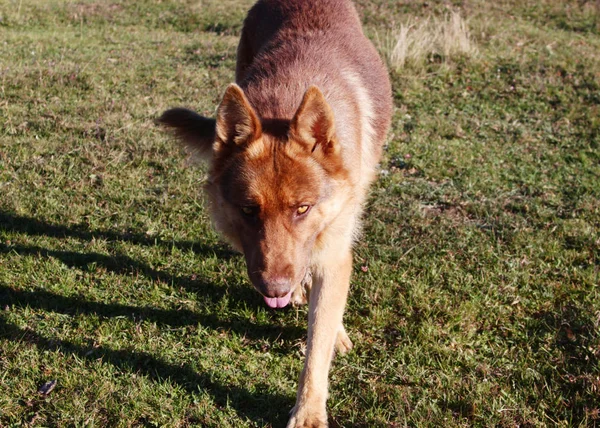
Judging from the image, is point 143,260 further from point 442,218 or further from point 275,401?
point 442,218

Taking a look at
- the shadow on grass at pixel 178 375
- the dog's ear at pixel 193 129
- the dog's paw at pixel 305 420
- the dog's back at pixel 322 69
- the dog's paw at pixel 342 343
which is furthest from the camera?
the dog's ear at pixel 193 129

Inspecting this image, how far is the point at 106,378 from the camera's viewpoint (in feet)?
11.4

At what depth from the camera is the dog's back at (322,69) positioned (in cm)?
362

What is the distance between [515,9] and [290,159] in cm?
1512

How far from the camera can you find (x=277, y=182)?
3.06 m

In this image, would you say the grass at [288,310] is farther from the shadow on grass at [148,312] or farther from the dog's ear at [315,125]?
the dog's ear at [315,125]

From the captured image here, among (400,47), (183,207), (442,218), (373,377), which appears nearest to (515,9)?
(400,47)

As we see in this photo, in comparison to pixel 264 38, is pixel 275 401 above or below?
below

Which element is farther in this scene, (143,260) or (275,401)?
(143,260)

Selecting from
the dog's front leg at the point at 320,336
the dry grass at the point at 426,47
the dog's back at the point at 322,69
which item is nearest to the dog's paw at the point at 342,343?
the dog's front leg at the point at 320,336

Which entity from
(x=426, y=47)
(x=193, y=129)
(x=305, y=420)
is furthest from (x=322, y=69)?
(x=426, y=47)

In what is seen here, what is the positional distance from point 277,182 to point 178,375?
150cm

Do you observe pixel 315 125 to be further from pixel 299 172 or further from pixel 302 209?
pixel 302 209

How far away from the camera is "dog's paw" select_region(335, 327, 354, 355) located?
396 cm
